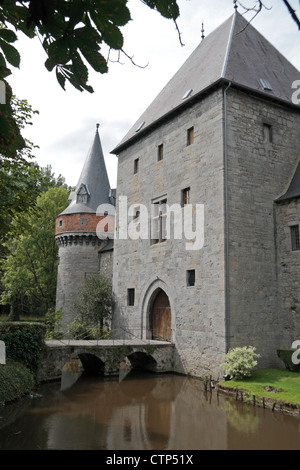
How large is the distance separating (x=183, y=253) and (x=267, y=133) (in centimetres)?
572

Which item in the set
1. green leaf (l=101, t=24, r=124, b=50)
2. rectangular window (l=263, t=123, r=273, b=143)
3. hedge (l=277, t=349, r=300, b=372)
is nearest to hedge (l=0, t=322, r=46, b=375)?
hedge (l=277, t=349, r=300, b=372)

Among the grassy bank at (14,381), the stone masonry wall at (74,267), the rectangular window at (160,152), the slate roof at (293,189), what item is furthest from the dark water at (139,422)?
the stone masonry wall at (74,267)

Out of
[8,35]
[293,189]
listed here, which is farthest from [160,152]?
[8,35]

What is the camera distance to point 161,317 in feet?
54.7

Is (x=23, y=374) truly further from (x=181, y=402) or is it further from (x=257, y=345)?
(x=257, y=345)

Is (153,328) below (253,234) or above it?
below

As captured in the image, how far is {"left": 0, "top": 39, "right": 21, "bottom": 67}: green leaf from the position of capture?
183 cm

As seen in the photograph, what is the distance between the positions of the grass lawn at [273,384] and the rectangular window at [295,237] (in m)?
4.22

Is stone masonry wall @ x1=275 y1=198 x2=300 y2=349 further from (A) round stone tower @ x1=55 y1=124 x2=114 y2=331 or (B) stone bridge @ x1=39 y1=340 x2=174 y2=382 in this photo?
(A) round stone tower @ x1=55 y1=124 x2=114 y2=331

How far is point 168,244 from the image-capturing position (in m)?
16.2

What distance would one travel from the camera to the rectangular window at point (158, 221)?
1686cm

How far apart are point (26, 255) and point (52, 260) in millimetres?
1971

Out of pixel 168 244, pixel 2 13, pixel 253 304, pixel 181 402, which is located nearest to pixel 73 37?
pixel 2 13

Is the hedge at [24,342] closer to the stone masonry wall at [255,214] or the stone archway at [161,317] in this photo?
the stone archway at [161,317]
